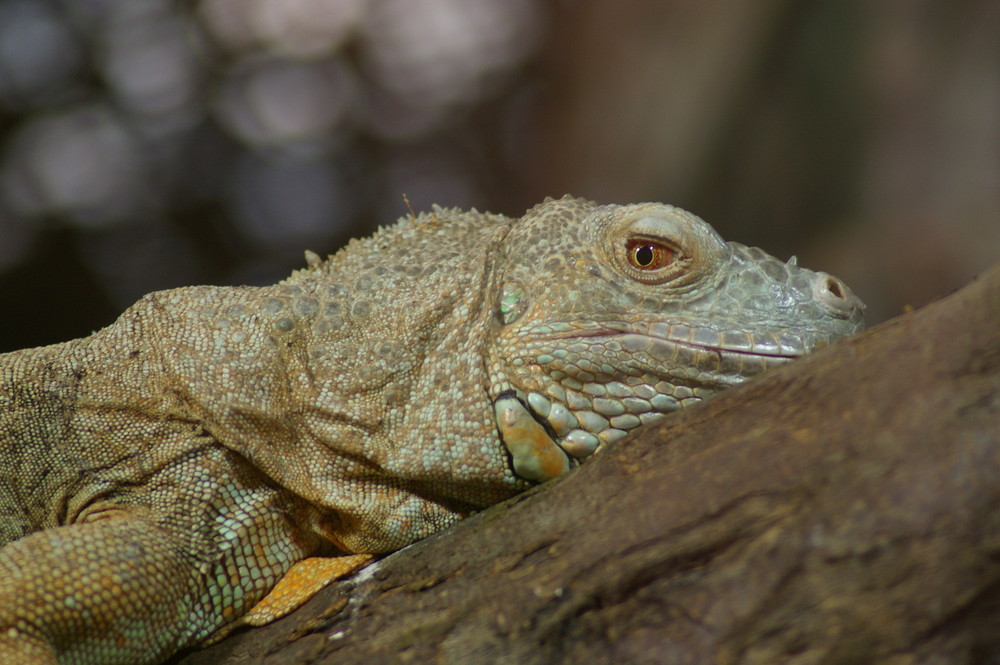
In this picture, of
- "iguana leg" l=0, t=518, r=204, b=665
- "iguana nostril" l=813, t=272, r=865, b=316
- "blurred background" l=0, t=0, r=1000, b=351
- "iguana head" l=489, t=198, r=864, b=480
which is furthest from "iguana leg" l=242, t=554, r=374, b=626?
"blurred background" l=0, t=0, r=1000, b=351

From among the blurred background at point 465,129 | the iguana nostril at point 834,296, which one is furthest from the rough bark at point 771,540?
the blurred background at point 465,129

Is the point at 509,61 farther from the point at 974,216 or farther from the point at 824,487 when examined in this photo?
the point at 824,487

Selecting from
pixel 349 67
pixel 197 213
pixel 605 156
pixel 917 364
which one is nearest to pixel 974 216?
pixel 605 156

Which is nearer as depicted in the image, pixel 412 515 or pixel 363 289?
pixel 412 515

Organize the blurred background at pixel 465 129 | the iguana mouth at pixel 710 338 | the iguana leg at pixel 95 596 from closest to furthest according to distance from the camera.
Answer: the iguana leg at pixel 95 596 → the iguana mouth at pixel 710 338 → the blurred background at pixel 465 129

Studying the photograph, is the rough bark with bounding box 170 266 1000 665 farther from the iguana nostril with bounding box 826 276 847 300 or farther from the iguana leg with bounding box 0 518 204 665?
the iguana nostril with bounding box 826 276 847 300

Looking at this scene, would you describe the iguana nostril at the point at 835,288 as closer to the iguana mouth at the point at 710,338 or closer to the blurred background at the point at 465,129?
the iguana mouth at the point at 710,338

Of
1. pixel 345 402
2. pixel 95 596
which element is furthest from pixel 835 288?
pixel 95 596
